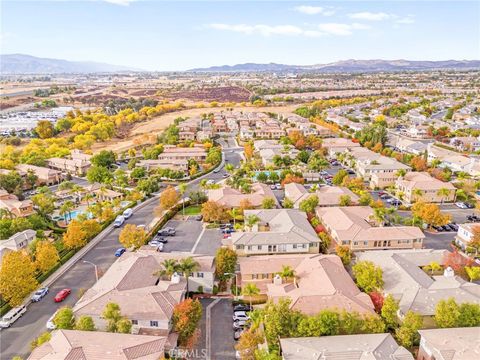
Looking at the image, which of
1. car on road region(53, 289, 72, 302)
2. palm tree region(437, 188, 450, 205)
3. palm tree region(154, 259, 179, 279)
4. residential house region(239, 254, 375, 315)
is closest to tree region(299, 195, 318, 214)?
residential house region(239, 254, 375, 315)

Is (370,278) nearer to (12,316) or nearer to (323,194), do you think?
(323,194)

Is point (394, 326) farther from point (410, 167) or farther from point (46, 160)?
point (46, 160)

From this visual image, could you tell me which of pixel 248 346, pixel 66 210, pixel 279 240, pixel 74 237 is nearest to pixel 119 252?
pixel 74 237

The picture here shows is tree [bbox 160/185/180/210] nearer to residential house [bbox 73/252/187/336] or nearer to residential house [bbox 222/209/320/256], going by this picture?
residential house [bbox 222/209/320/256]

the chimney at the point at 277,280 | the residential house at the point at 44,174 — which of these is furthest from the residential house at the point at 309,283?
the residential house at the point at 44,174

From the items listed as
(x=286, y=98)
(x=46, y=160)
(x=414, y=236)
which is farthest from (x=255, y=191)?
(x=286, y=98)

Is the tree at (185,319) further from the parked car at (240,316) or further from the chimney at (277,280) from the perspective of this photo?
the chimney at (277,280)
